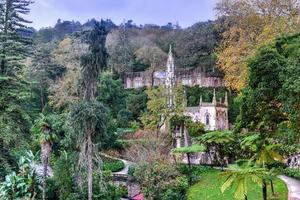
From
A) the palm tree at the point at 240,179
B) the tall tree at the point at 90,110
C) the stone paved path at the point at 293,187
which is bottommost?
the stone paved path at the point at 293,187

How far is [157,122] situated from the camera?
41.8m

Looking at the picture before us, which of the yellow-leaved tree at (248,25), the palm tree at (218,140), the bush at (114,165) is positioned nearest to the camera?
the palm tree at (218,140)

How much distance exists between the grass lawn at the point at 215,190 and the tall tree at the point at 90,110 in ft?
20.0

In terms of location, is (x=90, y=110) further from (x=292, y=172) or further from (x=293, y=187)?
(x=292, y=172)

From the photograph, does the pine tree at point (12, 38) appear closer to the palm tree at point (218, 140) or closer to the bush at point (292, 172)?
the palm tree at point (218, 140)

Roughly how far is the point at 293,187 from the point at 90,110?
424 inches

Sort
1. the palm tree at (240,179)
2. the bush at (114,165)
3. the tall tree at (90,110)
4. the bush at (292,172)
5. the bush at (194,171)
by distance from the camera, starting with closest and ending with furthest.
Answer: the palm tree at (240,179), the tall tree at (90,110), the bush at (292,172), the bush at (194,171), the bush at (114,165)

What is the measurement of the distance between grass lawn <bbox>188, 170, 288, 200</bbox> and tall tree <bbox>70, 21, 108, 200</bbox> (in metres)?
6.10

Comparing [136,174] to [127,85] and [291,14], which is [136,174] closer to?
[291,14]

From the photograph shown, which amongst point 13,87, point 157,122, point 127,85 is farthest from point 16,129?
point 127,85

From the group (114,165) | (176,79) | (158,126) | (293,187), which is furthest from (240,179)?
(176,79)

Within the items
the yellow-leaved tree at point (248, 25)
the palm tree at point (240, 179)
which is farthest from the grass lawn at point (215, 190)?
the palm tree at point (240, 179)

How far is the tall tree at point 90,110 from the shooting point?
906 inches

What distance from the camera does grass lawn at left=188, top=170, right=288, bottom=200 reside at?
1966cm
